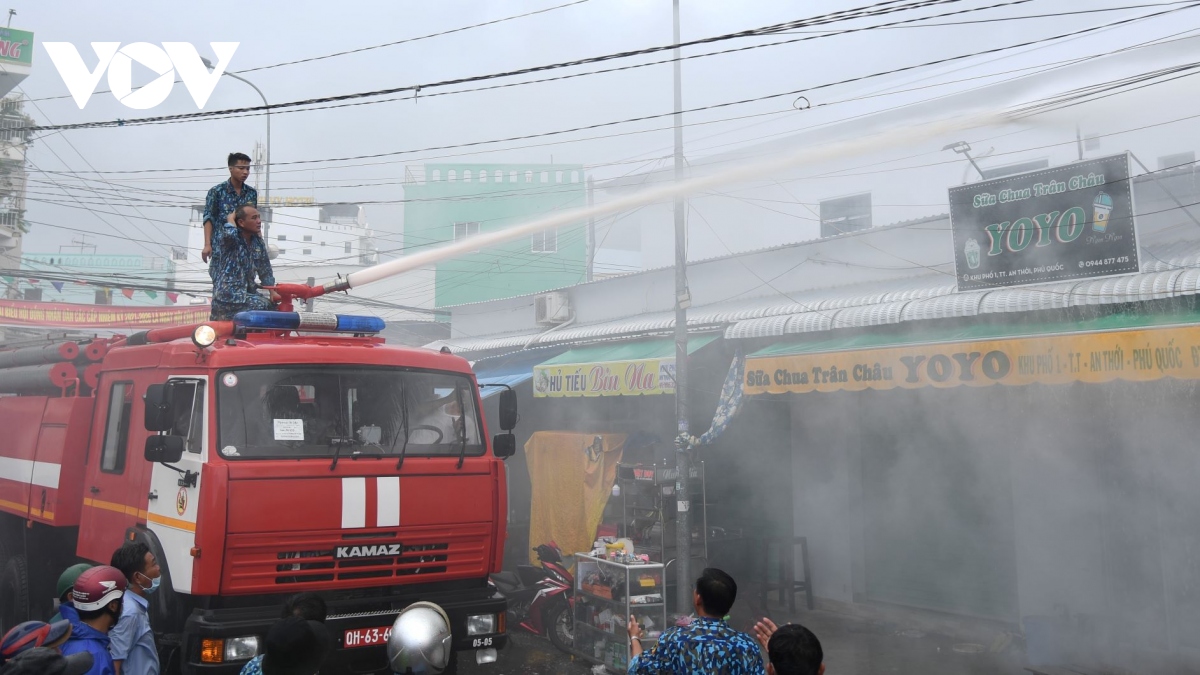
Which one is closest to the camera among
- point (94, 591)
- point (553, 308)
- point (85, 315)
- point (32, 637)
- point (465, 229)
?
point (32, 637)

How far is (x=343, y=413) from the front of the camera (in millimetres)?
5914

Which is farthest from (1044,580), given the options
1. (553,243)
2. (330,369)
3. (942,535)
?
(553,243)

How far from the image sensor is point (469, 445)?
6.34m

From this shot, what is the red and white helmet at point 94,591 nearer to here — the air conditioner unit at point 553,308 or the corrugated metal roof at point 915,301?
the corrugated metal roof at point 915,301

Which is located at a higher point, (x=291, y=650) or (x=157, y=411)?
(x=157, y=411)

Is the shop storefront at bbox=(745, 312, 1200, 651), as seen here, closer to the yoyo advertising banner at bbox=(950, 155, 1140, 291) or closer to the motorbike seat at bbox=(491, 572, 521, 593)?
the yoyo advertising banner at bbox=(950, 155, 1140, 291)

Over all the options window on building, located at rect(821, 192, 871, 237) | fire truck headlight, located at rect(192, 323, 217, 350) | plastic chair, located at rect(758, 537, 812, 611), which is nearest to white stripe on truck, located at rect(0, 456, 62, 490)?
fire truck headlight, located at rect(192, 323, 217, 350)

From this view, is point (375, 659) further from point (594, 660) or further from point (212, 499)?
point (594, 660)

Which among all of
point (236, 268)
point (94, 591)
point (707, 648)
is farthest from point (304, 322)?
point (707, 648)

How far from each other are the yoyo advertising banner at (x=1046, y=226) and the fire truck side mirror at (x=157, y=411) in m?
8.06

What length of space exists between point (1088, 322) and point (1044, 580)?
3.22 m

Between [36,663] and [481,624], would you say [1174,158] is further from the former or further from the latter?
[36,663]

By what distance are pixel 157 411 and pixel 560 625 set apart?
561cm

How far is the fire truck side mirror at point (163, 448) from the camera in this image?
215 inches
